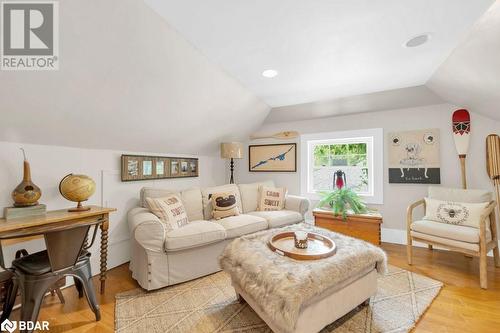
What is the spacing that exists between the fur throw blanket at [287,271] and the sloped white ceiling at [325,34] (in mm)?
1775

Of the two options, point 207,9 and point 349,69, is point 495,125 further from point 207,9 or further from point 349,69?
point 207,9

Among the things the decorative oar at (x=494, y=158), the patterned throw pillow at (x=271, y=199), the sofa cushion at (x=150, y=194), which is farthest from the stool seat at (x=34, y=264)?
the decorative oar at (x=494, y=158)

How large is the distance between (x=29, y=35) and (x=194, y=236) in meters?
2.04

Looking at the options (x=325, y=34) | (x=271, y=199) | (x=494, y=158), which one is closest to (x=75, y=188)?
(x=271, y=199)

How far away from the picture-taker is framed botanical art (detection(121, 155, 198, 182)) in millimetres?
2781

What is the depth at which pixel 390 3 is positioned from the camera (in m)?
1.50

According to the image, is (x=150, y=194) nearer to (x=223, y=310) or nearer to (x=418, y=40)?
(x=223, y=310)

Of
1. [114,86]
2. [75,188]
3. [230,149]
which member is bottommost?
[75,188]

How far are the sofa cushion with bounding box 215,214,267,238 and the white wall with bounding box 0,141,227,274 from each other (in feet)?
4.00

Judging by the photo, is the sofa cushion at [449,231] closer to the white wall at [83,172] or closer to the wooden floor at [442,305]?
the wooden floor at [442,305]

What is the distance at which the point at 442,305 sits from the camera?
1.84m

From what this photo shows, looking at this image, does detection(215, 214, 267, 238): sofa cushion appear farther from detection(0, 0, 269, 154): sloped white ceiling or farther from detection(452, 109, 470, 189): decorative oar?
detection(452, 109, 470, 189): decorative oar

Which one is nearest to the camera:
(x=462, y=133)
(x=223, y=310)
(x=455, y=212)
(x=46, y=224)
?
(x=46, y=224)

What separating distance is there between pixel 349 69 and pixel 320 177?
1.98 metres
